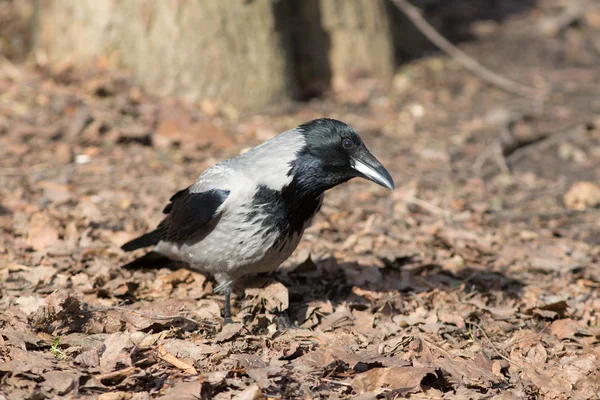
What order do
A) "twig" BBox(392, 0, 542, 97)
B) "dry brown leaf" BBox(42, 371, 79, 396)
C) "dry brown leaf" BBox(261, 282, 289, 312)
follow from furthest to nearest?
"twig" BBox(392, 0, 542, 97), "dry brown leaf" BBox(261, 282, 289, 312), "dry brown leaf" BBox(42, 371, 79, 396)

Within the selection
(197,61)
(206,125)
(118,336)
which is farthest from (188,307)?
(197,61)

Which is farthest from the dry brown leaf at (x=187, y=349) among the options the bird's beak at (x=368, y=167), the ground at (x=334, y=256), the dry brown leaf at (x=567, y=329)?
the dry brown leaf at (x=567, y=329)

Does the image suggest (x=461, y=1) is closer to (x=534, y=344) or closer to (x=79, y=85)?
(x=79, y=85)

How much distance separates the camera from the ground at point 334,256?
13.3ft

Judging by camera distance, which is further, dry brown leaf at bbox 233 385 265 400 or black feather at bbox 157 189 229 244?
black feather at bbox 157 189 229 244

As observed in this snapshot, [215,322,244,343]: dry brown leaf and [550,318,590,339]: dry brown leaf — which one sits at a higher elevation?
[215,322,244,343]: dry brown leaf

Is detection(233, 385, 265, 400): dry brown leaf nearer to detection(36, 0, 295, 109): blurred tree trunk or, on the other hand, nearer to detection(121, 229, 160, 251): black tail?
detection(121, 229, 160, 251): black tail

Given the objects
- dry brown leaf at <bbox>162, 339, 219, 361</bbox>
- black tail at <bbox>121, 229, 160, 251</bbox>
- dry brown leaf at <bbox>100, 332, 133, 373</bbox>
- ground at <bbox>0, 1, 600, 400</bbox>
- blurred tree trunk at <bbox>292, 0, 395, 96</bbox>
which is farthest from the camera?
blurred tree trunk at <bbox>292, 0, 395, 96</bbox>

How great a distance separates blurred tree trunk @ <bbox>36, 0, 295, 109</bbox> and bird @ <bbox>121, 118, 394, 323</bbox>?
14.5ft

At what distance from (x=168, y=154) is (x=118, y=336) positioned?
13.4 ft

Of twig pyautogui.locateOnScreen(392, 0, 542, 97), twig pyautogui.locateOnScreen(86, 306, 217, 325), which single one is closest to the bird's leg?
twig pyautogui.locateOnScreen(86, 306, 217, 325)

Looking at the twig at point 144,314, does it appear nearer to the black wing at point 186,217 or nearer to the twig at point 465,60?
the black wing at point 186,217

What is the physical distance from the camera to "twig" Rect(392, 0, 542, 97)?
10871mm

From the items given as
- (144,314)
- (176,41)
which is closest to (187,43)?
(176,41)
